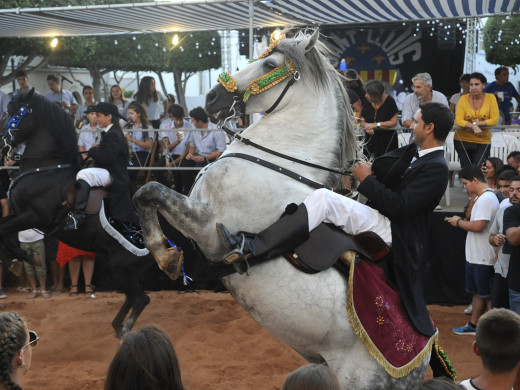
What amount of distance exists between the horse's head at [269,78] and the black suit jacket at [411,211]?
0.91 metres

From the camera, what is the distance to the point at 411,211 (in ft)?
12.8

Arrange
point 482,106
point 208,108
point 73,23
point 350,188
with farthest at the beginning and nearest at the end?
point 73,23, point 482,106, point 350,188, point 208,108

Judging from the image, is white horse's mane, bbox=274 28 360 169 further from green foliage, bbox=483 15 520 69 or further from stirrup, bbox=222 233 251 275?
green foliage, bbox=483 15 520 69

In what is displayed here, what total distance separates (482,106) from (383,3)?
2.10m

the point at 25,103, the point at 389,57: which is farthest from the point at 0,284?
the point at 389,57

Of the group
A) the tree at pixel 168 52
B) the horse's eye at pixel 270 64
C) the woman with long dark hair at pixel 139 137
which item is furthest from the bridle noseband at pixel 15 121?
the tree at pixel 168 52

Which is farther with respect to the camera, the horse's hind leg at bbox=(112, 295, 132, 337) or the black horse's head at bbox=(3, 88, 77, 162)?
the horse's hind leg at bbox=(112, 295, 132, 337)

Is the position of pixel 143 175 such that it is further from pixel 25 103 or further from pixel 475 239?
pixel 475 239

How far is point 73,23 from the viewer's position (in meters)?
11.4

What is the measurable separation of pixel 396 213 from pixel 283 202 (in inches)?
27.0

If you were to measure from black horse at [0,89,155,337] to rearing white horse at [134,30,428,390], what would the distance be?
363 cm

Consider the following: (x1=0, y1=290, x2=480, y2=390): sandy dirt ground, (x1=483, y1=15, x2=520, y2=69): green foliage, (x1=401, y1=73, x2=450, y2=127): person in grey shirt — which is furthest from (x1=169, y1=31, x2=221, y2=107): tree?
(x1=0, y1=290, x2=480, y2=390): sandy dirt ground

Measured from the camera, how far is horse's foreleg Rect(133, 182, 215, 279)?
Result: 396cm

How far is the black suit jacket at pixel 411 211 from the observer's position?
3877mm
